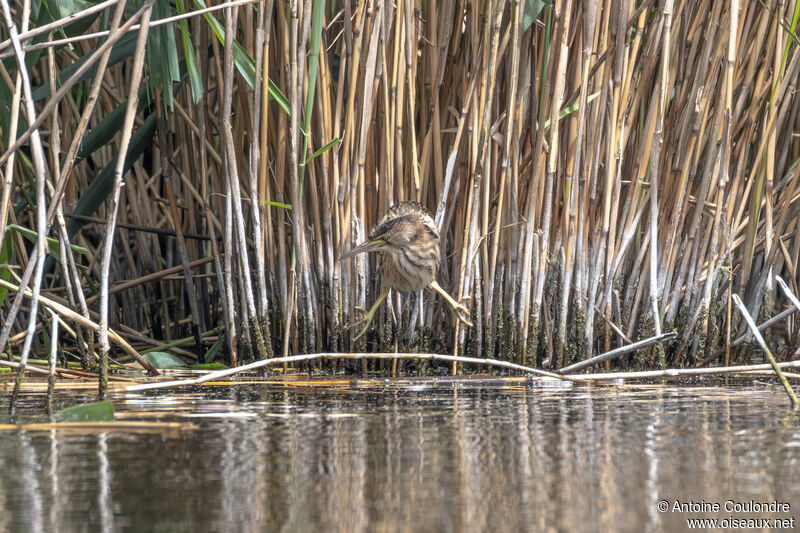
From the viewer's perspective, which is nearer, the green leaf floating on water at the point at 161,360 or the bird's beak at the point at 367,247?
the bird's beak at the point at 367,247

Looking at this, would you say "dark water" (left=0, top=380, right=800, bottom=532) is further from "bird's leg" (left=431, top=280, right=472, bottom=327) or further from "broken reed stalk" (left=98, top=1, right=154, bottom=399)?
"bird's leg" (left=431, top=280, right=472, bottom=327)

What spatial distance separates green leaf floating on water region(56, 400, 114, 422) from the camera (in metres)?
2.87

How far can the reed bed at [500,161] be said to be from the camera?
13.8 ft

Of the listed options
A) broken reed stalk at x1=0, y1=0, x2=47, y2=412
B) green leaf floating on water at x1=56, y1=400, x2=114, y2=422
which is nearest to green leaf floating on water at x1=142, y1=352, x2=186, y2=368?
broken reed stalk at x1=0, y1=0, x2=47, y2=412

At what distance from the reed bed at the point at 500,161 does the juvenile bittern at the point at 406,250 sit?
0.08 metres

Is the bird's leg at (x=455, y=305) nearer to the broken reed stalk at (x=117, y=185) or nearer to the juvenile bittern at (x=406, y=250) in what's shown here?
the juvenile bittern at (x=406, y=250)

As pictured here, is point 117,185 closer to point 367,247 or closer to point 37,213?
point 37,213

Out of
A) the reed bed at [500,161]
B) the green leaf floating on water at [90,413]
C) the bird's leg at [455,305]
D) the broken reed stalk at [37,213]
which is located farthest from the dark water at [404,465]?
the reed bed at [500,161]

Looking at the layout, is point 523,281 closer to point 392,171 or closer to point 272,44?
point 392,171

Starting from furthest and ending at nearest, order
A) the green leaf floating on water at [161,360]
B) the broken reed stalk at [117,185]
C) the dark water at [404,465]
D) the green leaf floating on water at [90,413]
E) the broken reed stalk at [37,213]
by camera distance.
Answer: the green leaf floating on water at [161,360] < the broken reed stalk at [117,185] < the broken reed stalk at [37,213] < the green leaf floating on water at [90,413] < the dark water at [404,465]

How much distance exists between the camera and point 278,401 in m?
3.40

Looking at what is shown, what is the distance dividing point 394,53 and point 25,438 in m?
2.27

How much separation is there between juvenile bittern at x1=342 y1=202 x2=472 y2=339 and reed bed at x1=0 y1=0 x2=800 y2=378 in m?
0.08

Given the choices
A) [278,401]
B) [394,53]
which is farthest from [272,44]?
[278,401]
